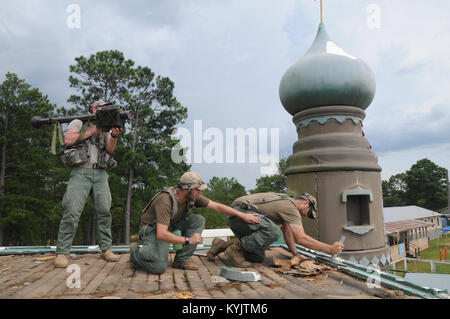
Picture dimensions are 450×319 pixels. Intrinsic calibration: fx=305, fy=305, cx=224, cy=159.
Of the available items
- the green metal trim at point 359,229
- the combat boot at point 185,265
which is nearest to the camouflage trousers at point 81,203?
the combat boot at point 185,265

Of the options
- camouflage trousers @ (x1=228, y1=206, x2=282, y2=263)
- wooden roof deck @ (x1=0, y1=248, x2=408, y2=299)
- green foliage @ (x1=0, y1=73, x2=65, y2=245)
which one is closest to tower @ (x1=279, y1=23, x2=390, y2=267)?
camouflage trousers @ (x1=228, y1=206, x2=282, y2=263)

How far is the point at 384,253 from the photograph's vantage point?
8.85m

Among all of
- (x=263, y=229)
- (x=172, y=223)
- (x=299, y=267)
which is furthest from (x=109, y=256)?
(x=299, y=267)

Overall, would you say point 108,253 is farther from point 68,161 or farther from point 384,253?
point 384,253

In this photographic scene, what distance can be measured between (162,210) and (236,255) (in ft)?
4.14

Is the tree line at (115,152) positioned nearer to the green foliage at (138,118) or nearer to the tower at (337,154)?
the green foliage at (138,118)

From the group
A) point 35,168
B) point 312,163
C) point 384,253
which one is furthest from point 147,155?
point 384,253

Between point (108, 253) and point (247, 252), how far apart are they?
1.93 metres

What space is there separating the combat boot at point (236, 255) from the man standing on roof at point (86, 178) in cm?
155

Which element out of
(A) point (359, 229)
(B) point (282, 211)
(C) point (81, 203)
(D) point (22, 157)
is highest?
(D) point (22, 157)

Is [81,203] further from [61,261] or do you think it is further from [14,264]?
[14,264]

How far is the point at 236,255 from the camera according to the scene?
158 inches

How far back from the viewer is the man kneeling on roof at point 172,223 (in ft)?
11.1

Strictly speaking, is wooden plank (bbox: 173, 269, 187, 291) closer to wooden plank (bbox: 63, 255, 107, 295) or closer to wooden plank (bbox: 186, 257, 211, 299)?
wooden plank (bbox: 186, 257, 211, 299)
